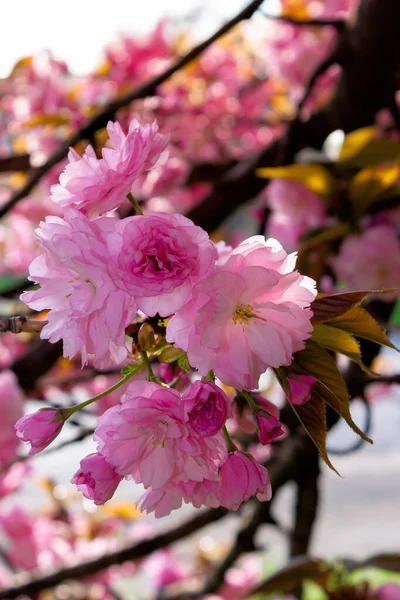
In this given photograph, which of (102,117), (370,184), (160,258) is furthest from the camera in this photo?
(370,184)

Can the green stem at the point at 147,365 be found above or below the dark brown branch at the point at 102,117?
above

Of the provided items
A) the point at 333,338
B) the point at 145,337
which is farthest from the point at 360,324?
the point at 145,337

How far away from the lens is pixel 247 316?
0.33 metres

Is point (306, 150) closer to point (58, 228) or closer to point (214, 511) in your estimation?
point (214, 511)

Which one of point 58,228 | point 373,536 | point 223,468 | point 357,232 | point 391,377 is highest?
point 58,228

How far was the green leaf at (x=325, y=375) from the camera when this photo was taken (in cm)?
35

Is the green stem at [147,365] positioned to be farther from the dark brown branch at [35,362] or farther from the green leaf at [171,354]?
the dark brown branch at [35,362]

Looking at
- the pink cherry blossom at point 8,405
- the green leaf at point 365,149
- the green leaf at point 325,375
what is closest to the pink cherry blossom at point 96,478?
the green leaf at point 325,375

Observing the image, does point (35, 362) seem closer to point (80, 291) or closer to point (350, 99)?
point (350, 99)

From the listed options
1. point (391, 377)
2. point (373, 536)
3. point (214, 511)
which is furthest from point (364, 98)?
point (373, 536)

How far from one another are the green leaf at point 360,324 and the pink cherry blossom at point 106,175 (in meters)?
0.13

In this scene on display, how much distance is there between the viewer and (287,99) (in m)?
2.23

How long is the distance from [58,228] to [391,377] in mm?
380

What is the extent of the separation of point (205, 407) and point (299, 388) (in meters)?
0.05
